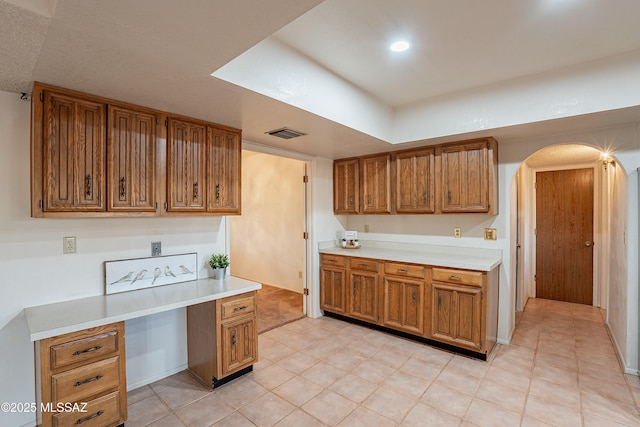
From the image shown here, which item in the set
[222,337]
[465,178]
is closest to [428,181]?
[465,178]

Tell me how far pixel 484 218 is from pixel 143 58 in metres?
3.44

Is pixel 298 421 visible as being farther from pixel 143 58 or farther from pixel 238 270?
pixel 238 270

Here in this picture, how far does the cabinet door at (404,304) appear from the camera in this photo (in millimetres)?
3244

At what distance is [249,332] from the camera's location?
8.48 feet

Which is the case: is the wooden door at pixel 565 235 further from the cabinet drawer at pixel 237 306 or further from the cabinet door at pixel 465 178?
the cabinet drawer at pixel 237 306

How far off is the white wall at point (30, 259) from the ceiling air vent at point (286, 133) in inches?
53.7

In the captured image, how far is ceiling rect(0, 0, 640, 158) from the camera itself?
4.26 ft

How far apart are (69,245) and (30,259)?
0.70 feet

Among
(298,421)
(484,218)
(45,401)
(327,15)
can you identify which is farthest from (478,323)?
(45,401)

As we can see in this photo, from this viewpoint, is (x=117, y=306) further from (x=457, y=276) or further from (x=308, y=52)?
(x=457, y=276)

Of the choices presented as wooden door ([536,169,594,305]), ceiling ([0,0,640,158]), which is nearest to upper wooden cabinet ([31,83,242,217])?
ceiling ([0,0,640,158])

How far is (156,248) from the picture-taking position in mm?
2578

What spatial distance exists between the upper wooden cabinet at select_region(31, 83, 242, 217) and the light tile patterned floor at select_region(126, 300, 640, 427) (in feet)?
4.76

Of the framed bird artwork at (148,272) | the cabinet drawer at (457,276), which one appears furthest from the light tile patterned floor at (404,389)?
the framed bird artwork at (148,272)
